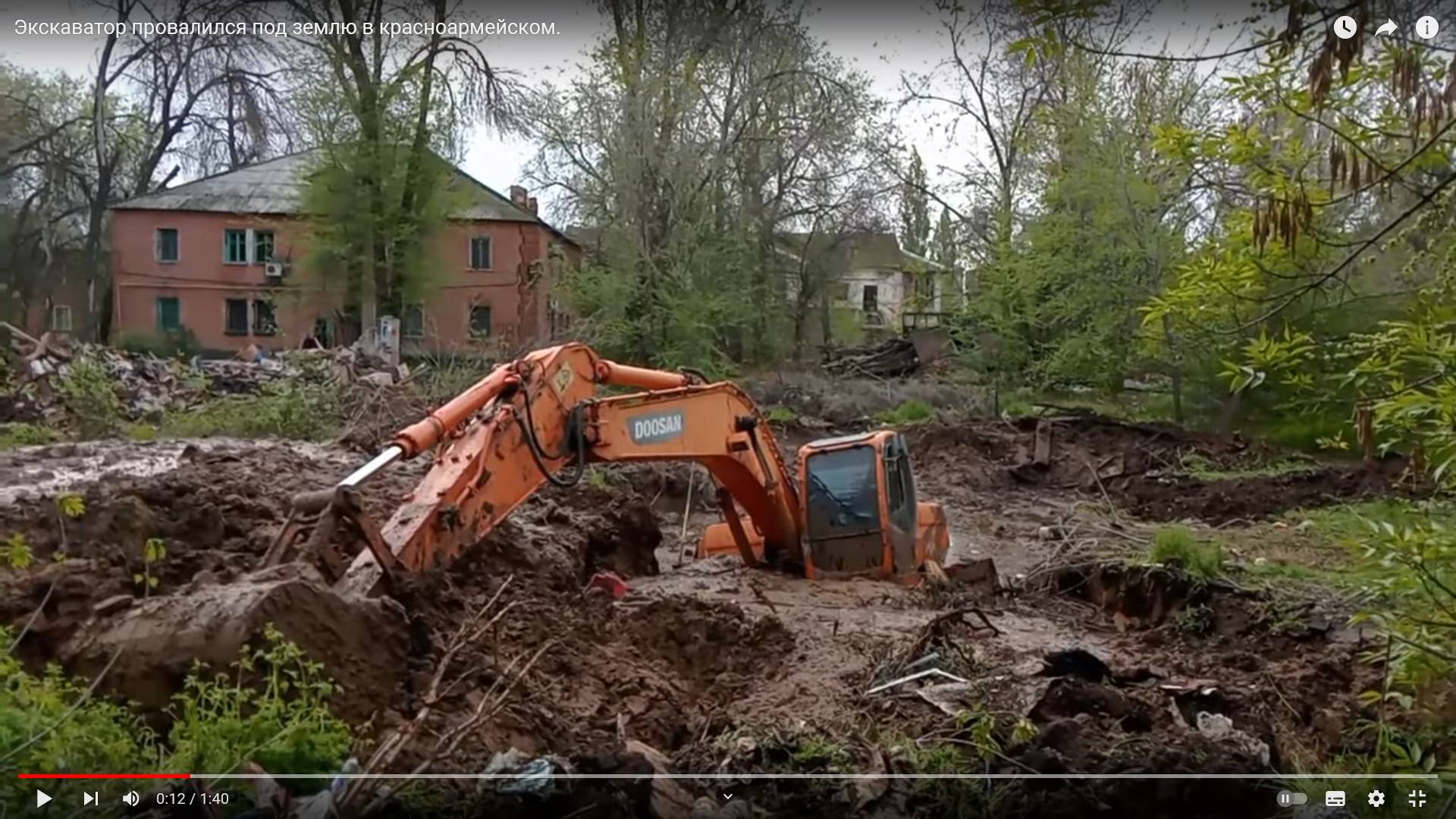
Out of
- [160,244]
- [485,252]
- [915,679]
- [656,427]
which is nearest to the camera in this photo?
[915,679]

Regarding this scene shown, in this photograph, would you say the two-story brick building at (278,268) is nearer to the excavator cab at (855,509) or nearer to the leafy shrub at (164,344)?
the leafy shrub at (164,344)

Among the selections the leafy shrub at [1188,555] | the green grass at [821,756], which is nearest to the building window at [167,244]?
the leafy shrub at [1188,555]

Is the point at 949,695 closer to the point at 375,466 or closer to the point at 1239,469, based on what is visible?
the point at 375,466

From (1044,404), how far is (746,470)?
35.4ft

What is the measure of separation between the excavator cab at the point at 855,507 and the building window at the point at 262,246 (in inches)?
280

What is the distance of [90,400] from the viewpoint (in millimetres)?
10031

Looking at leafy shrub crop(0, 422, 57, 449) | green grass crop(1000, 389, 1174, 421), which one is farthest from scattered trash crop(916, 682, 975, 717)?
green grass crop(1000, 389, 1174, 421)

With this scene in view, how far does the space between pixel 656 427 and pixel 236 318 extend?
31.0 ft

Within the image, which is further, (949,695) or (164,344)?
(164,344)

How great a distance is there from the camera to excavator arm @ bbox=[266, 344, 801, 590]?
11.7 ft

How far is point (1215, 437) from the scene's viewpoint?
14.1 meters

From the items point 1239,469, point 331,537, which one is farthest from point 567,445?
point 1239,469

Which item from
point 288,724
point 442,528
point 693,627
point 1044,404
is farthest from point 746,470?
point 1044,404

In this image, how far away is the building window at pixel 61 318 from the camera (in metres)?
9.88
